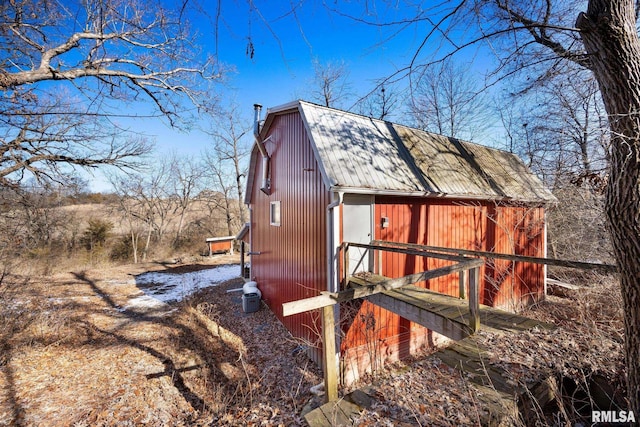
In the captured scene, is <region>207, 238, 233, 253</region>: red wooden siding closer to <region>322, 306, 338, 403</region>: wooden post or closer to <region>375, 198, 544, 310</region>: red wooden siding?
<region>375, 198, 544, 310</region>: red wooden siding

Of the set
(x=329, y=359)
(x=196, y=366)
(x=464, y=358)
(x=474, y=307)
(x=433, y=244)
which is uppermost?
(x=433, y=244)

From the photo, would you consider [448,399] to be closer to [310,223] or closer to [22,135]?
[310,223]

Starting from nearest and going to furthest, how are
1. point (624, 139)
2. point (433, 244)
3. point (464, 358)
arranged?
1. point (624, 139)
2. point (464, 358)
3. point (433, 244)

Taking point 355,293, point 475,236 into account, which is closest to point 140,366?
point 355,293

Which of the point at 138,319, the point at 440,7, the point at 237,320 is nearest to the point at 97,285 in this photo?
the point at 138,319

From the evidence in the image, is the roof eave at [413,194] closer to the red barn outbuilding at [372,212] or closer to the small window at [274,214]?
the red barn outbuilding at [372,212]

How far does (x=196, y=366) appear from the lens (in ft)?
17.6

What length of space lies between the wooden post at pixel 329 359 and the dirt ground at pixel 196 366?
1.52ft

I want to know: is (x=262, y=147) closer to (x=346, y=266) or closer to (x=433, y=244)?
(x=346, y=266)

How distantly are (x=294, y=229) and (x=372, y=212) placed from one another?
2.19m

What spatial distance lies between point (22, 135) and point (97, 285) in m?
7.33

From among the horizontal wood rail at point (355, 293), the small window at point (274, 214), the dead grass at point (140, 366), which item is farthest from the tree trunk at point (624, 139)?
the small window at point (274, 214)

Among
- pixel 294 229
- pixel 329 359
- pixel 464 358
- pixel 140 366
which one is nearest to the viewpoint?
pixel 329 359

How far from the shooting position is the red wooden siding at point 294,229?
5625 mm
